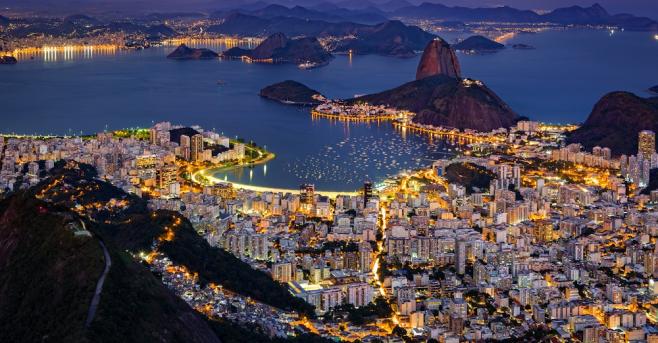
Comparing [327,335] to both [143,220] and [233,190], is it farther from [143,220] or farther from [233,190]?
[233,190]

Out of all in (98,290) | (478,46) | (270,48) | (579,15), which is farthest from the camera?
(579,15)

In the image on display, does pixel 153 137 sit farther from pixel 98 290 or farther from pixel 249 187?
pixel 98 290

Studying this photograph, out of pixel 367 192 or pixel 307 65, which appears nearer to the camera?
pixel 367 192

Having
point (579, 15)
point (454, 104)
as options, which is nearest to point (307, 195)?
point (454, 104)

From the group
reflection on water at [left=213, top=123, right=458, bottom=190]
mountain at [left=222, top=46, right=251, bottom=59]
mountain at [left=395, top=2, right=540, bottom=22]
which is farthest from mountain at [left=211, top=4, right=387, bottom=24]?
reflection on water at [left=213, top=123, right=458, bottom=190]

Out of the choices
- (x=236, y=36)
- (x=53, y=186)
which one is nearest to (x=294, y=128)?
(x=53, y=186)

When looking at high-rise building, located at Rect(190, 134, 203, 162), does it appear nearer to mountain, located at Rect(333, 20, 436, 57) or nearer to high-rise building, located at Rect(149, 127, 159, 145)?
high-rise building, located at Rect(149, 127, 159, 145)

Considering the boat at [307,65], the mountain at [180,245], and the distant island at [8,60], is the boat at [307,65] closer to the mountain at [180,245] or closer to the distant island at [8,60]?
the distant island at [8,60]
